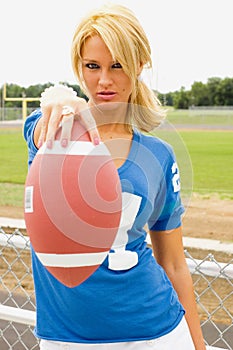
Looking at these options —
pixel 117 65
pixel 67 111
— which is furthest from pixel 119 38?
pixel 67 111

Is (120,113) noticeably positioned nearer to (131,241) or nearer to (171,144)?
(171,144)

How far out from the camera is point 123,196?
50.8 inches

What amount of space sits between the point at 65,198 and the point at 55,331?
0.37 metres

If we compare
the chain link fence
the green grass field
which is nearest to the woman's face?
the chain link fence

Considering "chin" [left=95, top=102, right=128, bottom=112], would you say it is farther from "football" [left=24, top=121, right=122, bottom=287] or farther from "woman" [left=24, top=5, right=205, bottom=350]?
"football" [left=24, top=121, right=122, bottom=287]

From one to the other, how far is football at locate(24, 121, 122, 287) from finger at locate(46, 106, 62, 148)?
0.01 metres

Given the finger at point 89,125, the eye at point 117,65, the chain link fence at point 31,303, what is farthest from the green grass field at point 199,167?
the finger at point 89,125

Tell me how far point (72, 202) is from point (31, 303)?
205cm

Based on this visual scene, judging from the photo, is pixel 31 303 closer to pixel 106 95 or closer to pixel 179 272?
pixel 179 272

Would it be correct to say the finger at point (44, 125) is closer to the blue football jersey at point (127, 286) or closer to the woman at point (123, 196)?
the woman at point (123, 196)

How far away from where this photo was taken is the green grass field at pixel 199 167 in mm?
13109

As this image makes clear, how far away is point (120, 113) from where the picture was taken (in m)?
1.39

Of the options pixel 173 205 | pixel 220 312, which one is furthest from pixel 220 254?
pixel 173 205

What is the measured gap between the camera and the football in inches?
45.2
